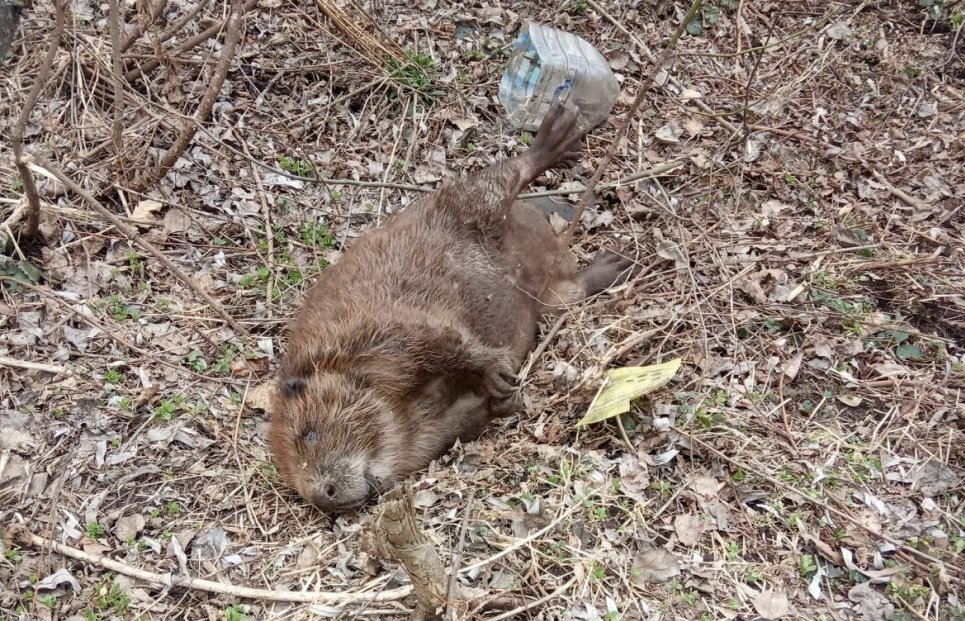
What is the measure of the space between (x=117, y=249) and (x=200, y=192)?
2.38 ft

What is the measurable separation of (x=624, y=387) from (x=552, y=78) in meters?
2.67

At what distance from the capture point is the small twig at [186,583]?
3.13 meters

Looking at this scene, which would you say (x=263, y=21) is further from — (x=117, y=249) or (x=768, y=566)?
(x=768, y=566)

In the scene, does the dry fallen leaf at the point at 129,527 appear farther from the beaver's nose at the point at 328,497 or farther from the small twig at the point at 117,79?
the small twig at the point at 117,79

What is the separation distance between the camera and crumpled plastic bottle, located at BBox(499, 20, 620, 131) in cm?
527

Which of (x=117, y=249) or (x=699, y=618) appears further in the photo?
(x=117, y=249)

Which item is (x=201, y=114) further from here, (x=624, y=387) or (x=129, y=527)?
(x=624, y=387)

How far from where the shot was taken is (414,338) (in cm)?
379

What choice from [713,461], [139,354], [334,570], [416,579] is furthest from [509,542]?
[139,354]

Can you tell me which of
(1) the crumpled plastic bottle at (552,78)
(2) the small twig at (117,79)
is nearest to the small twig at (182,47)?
(2) the small twig at (117,79)

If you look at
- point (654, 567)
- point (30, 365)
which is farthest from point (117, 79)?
point (654, 567)

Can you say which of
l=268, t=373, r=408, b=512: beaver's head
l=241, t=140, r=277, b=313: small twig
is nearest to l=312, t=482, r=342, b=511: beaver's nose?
l=268, t=373, r=408, b=512: beaver's head

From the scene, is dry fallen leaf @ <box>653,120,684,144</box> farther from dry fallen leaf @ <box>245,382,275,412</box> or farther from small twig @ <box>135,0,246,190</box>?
dry fallen leaf @ <box>245,382,275,412</box>

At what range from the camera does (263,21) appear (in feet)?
19.2
